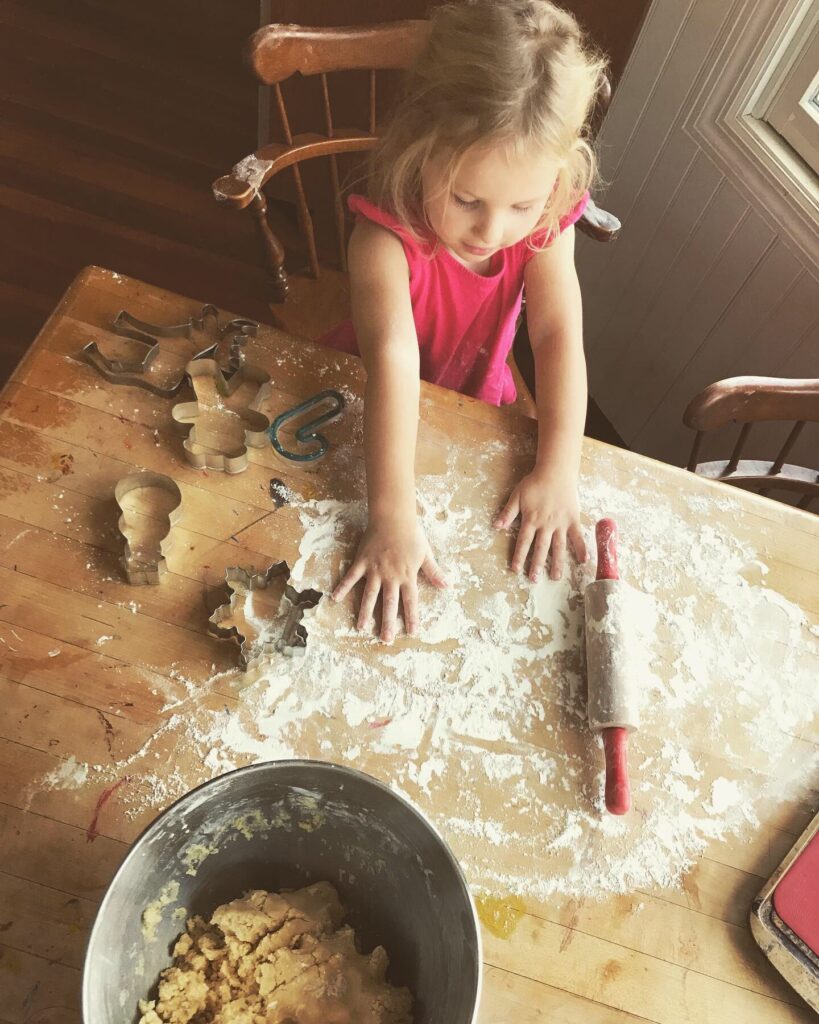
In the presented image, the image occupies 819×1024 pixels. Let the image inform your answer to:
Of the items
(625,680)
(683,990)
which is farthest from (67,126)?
(683,990)

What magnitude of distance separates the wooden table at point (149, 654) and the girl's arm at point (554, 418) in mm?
48

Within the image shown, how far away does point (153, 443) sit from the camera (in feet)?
3.09

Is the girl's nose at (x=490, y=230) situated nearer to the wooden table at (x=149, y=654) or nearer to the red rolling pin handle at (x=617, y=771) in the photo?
the wooden table at (x=149, y=654)

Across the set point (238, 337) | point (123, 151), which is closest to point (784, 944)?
point (238, 337)

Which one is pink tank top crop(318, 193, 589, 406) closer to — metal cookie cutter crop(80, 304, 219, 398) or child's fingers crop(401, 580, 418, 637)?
metal cookie cutter crop(80, 304, 219, 398)

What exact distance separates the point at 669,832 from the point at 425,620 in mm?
331

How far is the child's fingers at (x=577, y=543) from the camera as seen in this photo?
95cm

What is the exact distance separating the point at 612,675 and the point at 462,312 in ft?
2.18

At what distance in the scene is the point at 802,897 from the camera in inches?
28.9

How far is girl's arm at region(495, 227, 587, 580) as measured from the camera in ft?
3.07

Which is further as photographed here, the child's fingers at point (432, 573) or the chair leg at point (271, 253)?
the chair leg at point (271, 253)

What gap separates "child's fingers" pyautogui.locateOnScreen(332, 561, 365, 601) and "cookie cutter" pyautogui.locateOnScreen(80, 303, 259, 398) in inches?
12.5

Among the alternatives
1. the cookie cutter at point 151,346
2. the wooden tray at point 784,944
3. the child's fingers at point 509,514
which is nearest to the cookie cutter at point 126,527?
the cookie cutter at point 151,346

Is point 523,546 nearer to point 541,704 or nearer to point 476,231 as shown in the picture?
point 541,704
